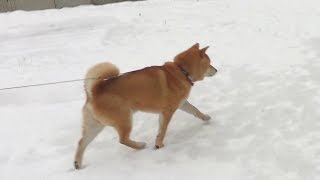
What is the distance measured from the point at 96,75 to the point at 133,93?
372mm

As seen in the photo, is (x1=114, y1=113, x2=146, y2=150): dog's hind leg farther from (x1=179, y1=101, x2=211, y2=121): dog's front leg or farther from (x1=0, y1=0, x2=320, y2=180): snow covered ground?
(x1=179, y1=101, x2=211, y2=121): dog's front leg

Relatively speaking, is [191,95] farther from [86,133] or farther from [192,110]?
[86,133]

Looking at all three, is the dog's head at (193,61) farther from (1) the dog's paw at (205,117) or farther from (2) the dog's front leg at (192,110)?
(1) the dog's paw at (205,117)

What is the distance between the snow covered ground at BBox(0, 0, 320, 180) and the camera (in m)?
4.50

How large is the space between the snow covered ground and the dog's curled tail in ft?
2.48

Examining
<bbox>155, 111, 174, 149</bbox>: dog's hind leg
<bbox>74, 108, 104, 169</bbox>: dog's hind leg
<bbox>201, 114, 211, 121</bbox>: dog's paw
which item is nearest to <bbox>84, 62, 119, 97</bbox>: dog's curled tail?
<bbox>74, 108, 104, 169</bbox>: dog's hind leg

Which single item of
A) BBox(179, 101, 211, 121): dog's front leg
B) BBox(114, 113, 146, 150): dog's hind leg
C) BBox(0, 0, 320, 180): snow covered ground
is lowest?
BBox(0, 0, 320, 180): snow covered ground

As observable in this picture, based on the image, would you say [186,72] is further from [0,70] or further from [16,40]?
[16,40]

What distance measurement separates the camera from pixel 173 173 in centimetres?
432

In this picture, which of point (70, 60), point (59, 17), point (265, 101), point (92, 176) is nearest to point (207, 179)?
point (92, 176)

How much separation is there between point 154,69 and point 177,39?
3341mm

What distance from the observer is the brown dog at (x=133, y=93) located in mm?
4406

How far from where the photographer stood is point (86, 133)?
15.2 feet

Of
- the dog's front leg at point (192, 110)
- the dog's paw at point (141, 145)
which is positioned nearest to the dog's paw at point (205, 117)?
the dog's front leg at point (192, 110)
